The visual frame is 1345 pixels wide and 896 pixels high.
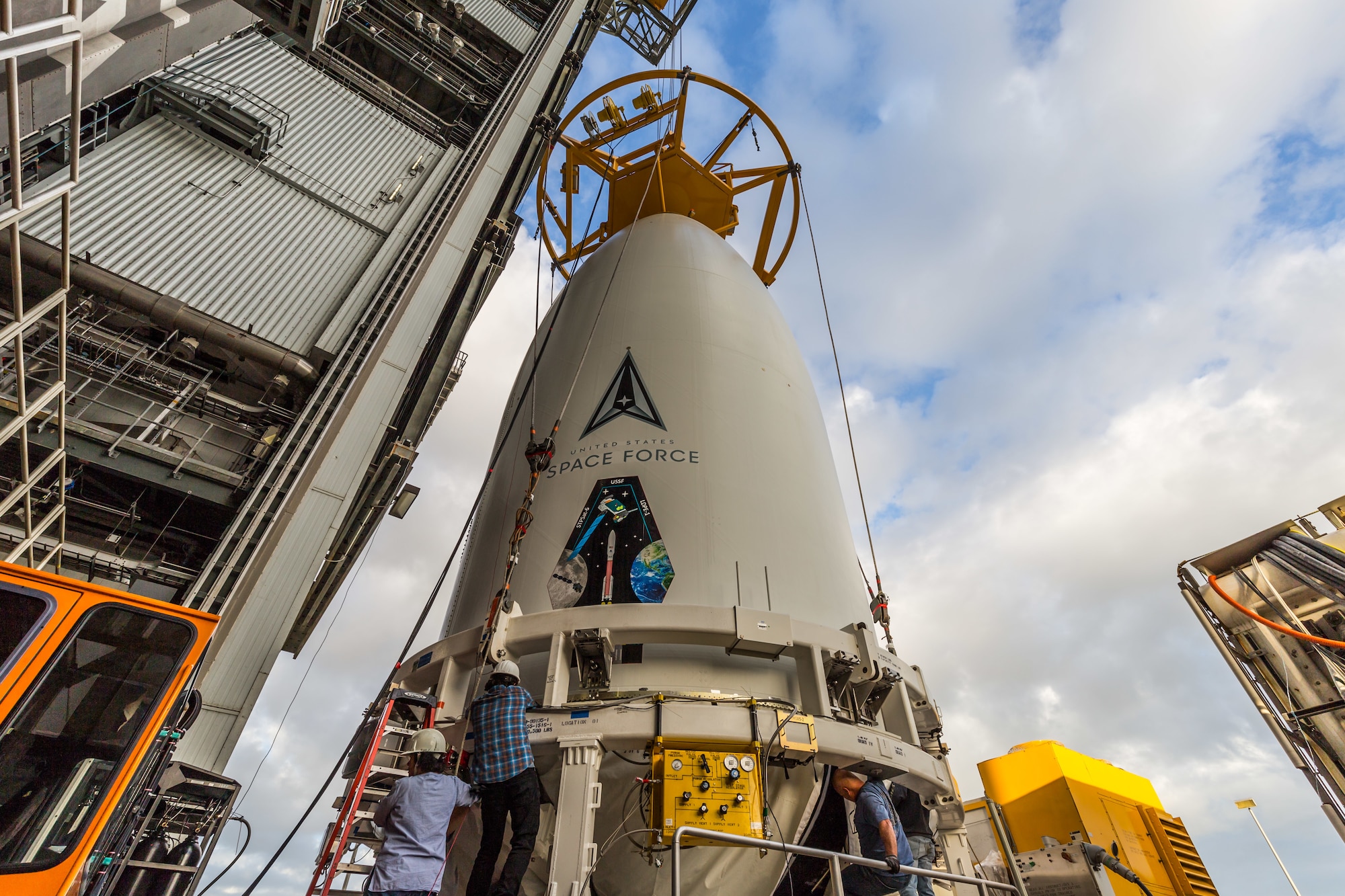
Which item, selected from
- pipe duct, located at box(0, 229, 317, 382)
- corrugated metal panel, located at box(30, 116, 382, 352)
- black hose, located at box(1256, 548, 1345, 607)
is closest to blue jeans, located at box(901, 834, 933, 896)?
black hose, located at box(1256, 548, 1345, 607)

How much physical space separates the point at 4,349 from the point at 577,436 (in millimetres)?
6739

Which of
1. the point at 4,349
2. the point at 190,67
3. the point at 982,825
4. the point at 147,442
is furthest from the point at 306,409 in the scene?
the point at 982,825

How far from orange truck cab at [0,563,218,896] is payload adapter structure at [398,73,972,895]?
1970 millimetres

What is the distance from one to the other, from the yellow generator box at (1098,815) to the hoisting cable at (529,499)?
6.58 m

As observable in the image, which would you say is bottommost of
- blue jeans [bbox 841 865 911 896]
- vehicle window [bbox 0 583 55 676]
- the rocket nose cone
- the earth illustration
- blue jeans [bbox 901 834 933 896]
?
blue jeans [bbox 841 865 911 896]

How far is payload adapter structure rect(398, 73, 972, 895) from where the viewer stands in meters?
4.12

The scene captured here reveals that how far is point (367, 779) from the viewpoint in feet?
13.3

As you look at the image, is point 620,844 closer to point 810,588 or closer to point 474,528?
point 810,588

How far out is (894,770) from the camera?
4.68m

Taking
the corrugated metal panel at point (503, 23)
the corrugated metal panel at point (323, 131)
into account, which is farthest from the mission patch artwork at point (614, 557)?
the corrugated metal panel at point (503, 23)

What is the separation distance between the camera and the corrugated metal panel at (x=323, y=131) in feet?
37.7

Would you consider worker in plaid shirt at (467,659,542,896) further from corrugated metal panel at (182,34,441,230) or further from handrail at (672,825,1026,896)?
corrugated metal panel at (182,34,441,230)

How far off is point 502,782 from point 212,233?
1003 centimetres

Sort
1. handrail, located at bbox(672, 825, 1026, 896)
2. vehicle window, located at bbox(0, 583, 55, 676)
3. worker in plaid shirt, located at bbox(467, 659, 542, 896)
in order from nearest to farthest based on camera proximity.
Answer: vehicle window, located at bbox(0, 583, 55, 676)
handrail, located at bbox(672, 825, 1026, 896)
worker in plaid shirt, located at bbox(467, 659, 542, 896)
